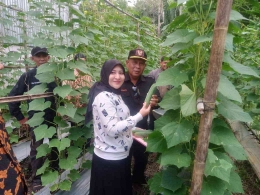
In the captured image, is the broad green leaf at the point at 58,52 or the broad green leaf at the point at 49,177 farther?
the broad green leaf at the point at 49,177

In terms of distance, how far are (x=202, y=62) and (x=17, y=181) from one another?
3.67 feet

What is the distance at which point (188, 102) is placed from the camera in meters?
1.15

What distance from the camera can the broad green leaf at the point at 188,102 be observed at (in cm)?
111

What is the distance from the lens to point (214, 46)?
1013mm

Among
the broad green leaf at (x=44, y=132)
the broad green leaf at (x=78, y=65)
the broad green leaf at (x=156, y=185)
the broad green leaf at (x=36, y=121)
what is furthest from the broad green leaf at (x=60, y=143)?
the broad green leaf at (x=156, y=185)

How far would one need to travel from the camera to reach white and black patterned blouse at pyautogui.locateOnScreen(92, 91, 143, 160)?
6.10ft

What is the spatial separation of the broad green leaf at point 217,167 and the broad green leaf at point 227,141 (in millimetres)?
94

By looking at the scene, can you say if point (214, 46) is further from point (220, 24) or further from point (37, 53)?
point (37, 53)

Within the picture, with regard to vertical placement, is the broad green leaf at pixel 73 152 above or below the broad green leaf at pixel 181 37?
below

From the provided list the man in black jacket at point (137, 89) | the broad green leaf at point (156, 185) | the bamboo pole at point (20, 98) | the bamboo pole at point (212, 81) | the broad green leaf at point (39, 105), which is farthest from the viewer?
the man in black jacket at point (137, 89)

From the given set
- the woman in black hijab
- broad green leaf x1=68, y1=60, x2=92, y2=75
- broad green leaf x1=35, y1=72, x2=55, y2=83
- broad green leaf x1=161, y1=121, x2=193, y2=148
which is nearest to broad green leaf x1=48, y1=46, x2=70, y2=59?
broad green leaf x1=68, y1=60, x2=92, y2=75

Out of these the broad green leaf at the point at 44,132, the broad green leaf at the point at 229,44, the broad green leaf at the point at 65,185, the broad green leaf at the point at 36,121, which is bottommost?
the broad green leaf at the point at 65,185

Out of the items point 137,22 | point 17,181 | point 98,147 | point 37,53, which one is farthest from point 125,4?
point 17,181

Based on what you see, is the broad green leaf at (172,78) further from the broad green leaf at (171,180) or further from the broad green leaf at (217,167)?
the broad green leaf at (171,180)
